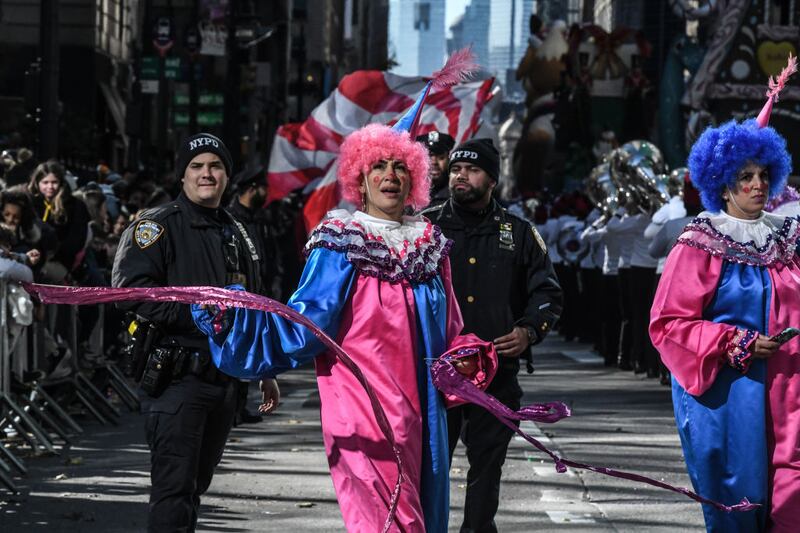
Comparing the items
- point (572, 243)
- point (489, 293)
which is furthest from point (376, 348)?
point (572, 243)

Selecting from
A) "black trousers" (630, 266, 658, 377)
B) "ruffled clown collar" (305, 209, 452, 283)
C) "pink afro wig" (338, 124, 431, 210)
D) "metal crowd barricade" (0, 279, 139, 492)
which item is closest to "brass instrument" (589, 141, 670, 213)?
"black trousers" (630, 266, 658, 377)

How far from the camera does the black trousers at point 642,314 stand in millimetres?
18984

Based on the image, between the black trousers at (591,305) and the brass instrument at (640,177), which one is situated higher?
the brass instrument at (640,177)

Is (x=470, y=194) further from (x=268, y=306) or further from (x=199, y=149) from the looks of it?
(x=268, y=306)

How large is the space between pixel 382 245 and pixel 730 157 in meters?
1.49

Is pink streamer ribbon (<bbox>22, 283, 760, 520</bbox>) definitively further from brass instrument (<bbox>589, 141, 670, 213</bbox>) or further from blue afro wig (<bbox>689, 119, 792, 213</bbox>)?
brass instrument (<bbox>589, 141, 670, 213</bbox>)

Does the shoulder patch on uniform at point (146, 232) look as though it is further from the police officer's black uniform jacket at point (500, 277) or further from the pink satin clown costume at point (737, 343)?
the pink satin clown costume at point (737, 343)

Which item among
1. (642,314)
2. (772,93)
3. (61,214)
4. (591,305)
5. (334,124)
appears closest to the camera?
(772,93)

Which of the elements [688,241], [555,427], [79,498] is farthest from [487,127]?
[688,241]

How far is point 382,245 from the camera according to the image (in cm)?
661

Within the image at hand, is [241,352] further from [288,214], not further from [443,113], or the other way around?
[288,214]

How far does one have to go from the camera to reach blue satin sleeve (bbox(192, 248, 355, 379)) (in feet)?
21.0

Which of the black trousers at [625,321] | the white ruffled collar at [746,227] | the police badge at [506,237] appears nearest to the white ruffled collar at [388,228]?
the white ruffled collar at [746,227]

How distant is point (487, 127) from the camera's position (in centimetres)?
1612
